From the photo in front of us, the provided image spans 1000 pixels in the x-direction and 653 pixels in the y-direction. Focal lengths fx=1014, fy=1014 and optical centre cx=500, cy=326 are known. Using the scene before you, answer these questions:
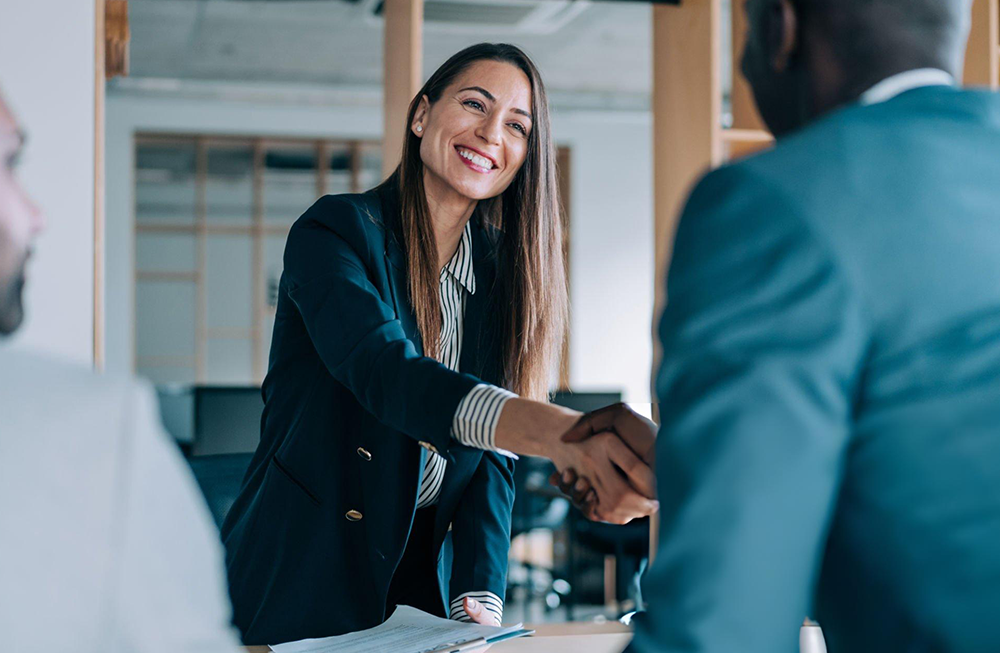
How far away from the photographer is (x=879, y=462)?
0.62 m

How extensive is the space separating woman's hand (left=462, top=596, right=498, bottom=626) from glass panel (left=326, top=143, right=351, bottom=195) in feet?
27.5

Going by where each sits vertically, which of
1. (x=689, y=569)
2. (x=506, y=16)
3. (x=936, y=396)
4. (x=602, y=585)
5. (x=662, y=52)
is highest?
(x=506, y=16)

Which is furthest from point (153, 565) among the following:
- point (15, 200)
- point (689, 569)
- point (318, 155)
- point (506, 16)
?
point (318, 155)

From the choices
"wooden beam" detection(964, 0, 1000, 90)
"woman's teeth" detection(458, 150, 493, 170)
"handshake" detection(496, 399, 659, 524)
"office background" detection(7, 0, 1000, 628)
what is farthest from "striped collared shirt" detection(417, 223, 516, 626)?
"office background" detection(7, 0, 1000, 628)

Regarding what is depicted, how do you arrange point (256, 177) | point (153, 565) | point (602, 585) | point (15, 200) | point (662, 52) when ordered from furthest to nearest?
point (256, 177) → point (602, 585) → point (662, 52) → point (15, 200) → point (153, 565)

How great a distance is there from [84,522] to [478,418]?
619mm

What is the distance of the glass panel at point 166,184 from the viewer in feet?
30.7

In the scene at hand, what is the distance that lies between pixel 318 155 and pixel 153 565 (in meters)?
9.21

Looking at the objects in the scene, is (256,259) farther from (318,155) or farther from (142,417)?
(142,417)

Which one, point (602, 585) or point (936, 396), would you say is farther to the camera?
point (602, 585)

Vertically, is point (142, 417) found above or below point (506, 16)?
below

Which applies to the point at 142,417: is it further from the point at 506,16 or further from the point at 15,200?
the point at 506,16

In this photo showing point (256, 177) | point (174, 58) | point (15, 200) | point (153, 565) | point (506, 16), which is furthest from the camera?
point (256, 177)

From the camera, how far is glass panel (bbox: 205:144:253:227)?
9508 millimetres
